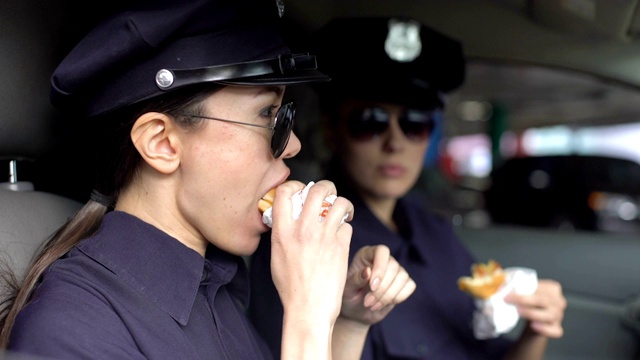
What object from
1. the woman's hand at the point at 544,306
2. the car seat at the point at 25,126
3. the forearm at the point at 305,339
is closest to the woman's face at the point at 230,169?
the forearm at the point at 305,339

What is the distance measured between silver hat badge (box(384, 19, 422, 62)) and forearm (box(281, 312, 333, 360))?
4.02 feet

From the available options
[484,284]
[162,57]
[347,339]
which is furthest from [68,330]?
[484,284]

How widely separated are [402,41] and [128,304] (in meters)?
1.36

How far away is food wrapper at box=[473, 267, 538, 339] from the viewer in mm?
1910

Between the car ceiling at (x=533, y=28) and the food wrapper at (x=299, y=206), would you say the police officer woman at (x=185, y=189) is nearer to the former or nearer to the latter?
the food wrapper at (x=299, y=206)

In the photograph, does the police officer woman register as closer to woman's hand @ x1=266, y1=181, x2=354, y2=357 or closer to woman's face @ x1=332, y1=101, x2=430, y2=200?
woman's hand @ x1=266, y1=181, x2=354, y2=357

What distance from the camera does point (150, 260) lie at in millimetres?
1284

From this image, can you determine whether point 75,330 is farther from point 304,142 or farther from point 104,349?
point 304,142

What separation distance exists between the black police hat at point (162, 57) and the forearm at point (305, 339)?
17.7 inches

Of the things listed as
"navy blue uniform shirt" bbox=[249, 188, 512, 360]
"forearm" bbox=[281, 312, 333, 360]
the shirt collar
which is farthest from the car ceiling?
"forearm" bbox=[281, 312, 333, 360]

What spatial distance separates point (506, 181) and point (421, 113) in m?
2.51

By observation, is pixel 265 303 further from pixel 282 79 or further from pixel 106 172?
pixel 282 79

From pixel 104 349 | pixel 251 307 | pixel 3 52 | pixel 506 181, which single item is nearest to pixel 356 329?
pixel 251 307

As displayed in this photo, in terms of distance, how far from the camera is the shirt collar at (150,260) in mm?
1245
